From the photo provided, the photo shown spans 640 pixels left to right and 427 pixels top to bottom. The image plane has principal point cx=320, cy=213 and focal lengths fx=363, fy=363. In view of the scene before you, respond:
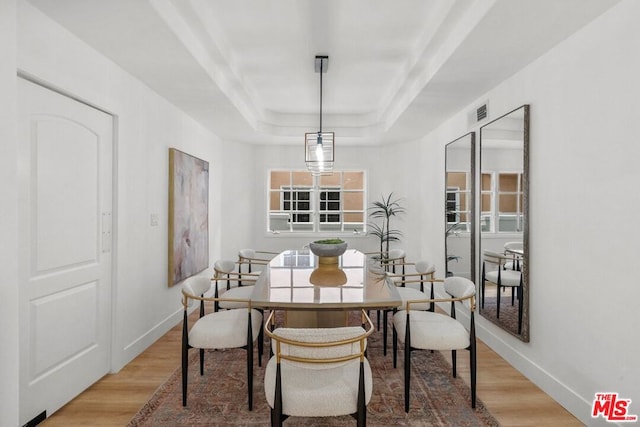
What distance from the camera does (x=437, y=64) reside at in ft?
10.6

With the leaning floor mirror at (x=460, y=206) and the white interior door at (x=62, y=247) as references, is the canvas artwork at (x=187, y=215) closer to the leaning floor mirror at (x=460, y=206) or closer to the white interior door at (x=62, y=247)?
the white interior door at (x=62, y=247)

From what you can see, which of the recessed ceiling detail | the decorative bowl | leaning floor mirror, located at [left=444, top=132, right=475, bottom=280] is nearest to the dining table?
the decorative bowl

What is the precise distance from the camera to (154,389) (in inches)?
112

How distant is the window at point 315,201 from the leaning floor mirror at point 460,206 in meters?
2.45

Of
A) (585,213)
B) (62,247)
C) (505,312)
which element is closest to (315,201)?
(505,312)

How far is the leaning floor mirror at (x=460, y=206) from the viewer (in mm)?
4168

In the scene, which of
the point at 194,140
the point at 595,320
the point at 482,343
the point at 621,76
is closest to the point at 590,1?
the point at 621,76

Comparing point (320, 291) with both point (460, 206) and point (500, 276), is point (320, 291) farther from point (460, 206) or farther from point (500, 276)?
point (460, 206)

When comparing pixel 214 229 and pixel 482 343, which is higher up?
pixel 214 229

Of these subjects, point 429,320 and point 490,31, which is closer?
point 490,31

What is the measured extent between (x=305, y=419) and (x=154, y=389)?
4.19 feet

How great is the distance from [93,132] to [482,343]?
4177 millimetres

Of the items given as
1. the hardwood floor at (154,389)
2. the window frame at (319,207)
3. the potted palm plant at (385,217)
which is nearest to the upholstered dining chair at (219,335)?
the hardwood floor at (154,389)

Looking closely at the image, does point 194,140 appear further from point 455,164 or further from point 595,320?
point 595,320
